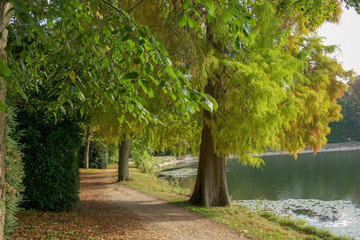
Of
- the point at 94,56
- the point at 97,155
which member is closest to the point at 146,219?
the point at 94,56

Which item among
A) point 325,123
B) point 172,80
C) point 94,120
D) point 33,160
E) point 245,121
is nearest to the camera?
point 172,80

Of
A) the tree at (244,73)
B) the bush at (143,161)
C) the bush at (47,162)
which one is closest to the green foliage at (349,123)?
the bush at (143,161)

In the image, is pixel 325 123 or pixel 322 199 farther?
pixel 322 199

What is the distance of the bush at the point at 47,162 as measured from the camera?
5957 mm

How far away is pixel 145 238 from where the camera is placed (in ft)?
17.9

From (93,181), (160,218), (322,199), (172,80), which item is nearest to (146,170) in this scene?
(93,181)

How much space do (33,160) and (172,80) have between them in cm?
469

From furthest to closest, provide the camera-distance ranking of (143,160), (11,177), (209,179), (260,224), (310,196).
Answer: (143,160)
(310,196)
(209,179)
(260,224)
(11,177)

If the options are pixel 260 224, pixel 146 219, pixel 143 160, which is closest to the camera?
pixel 146 219

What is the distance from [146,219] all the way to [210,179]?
2.48m

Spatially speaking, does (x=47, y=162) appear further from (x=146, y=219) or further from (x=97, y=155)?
(x=97, y=155)

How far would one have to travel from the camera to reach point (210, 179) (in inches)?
339

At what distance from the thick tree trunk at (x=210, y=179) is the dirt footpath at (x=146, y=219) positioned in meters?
0.86

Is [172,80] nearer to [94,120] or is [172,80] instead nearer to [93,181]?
[94,120]
